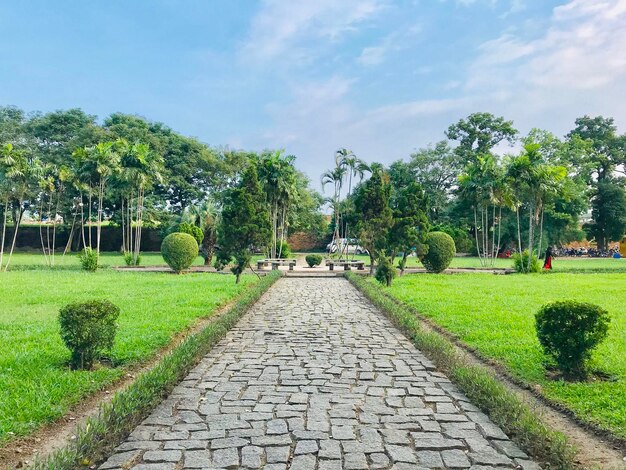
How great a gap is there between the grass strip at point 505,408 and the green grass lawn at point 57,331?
345 cm

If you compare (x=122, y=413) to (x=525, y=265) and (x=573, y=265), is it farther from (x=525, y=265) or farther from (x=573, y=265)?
(x=573, y=265)

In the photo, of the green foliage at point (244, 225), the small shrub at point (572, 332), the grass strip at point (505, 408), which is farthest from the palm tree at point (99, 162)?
the small shrub at point (572, 332)

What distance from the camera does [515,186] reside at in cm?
2081

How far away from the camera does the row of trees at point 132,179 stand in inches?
942

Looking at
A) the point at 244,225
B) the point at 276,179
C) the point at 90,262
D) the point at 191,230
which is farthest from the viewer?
the point at 276,179

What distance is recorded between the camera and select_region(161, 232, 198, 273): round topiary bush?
18312 mm

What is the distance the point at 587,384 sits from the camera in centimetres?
454

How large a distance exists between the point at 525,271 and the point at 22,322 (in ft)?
59.1

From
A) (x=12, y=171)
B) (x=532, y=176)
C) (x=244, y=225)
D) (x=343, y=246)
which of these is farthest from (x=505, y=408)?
(x=343, y=246)

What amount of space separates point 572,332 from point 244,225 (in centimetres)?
979

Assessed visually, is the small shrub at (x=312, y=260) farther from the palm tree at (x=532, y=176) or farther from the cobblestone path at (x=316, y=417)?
the cobblestone path at (x=316, y=417)

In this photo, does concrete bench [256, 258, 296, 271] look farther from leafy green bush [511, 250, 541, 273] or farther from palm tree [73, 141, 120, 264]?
leafy green bush [511, 250, 541, 273]

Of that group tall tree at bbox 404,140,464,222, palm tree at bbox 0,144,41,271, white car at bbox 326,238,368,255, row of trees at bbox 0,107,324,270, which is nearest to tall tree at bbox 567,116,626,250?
tall tree at bbox 404,140,464,222

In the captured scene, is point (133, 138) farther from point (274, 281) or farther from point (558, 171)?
point (558, 171)
